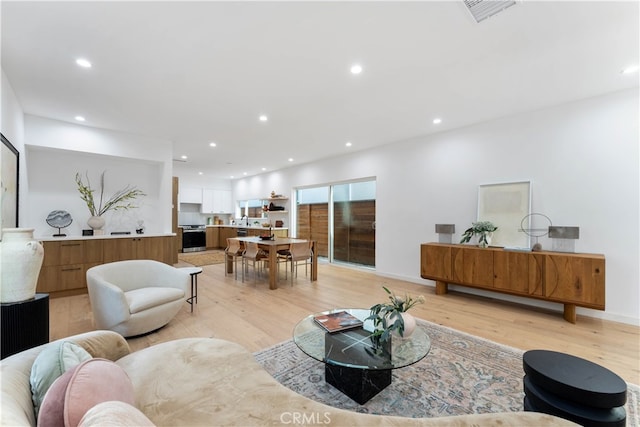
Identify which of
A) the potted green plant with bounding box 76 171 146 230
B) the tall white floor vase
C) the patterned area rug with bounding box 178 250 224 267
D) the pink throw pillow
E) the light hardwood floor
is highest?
the potted green plant with bounding box 76 171 146 230

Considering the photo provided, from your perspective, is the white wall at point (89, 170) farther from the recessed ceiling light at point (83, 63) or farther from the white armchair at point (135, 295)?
the recessed ceiling light at point (83, 63)

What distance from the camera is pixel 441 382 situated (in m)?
2.02

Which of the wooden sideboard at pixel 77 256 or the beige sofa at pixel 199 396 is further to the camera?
the wooden sideboard at pixel 77 256

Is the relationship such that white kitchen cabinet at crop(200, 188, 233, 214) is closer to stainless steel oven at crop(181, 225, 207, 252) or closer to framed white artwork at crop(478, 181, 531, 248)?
stainless steel oven at crop(181, 225, 207, 252)

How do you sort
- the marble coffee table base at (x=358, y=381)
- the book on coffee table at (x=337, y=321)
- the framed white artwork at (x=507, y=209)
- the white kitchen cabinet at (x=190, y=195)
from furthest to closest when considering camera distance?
the white kitchen cabinet at (x=190, y=195) → the framed white artwork at (x=507, y=209) → the book on coffee table at (x=337, y=321) → the marble coffee table base at (x=358, y=381)

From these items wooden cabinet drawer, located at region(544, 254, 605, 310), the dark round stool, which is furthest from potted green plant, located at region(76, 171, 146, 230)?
wooden cabinet drawer, located at region(544, 254, 605, 310)

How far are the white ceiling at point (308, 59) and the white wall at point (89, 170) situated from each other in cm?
40

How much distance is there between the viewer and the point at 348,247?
22.1ft

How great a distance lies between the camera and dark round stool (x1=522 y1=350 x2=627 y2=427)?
3.99 ft

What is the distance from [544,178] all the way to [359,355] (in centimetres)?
374

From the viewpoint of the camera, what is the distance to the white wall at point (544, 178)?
10.4 ft

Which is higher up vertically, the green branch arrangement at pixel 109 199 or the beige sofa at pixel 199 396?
the green branch arrangement at pixel 109 199

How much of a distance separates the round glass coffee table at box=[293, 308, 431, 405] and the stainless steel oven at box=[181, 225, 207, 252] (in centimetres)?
778

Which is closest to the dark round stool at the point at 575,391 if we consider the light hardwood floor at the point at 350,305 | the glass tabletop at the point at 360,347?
the glass tabletop at the point at 360,347
